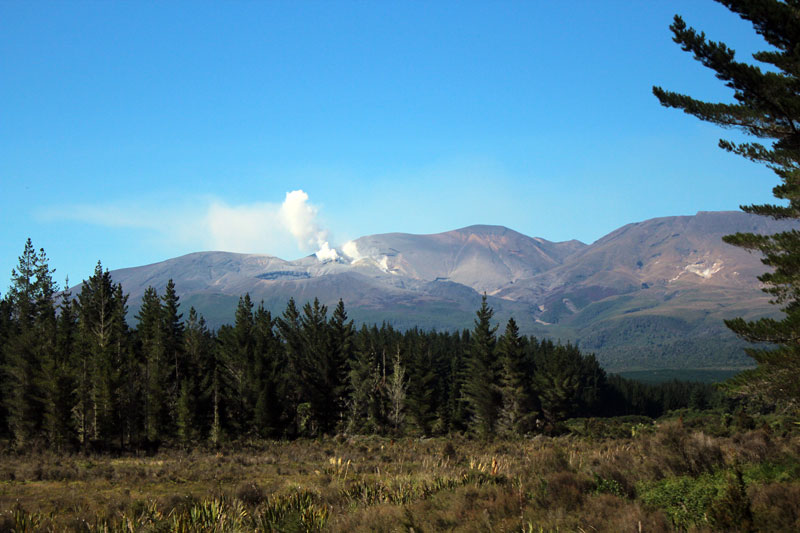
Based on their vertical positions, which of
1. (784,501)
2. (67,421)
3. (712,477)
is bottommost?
(67,421)

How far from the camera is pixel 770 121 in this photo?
45.2ft

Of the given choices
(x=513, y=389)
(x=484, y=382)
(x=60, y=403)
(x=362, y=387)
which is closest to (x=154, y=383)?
(x=60, y=403)

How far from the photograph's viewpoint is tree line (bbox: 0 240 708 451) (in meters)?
43.1

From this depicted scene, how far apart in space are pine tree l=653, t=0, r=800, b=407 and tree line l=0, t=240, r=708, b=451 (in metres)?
41.7

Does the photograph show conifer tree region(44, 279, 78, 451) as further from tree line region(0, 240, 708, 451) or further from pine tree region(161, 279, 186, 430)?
pine tree region(161, 279, 186, 430)

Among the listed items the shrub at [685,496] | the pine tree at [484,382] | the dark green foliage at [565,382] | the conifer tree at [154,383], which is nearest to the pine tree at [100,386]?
the conifer tree at [154,383]

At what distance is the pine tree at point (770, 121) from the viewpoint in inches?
507

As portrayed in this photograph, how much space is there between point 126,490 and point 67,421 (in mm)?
24575

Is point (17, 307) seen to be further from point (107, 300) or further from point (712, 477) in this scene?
point (712, 477)

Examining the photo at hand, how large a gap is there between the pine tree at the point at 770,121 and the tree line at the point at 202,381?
4168 cm

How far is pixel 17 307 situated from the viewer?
70.0 meters

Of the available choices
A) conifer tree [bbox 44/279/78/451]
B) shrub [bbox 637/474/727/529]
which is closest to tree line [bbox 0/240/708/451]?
conifer tree [bbox 44/279/78/451]

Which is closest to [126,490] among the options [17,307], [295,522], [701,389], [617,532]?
[295,522]

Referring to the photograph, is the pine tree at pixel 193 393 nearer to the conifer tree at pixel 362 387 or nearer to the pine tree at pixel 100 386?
the pine tree at pixel 100 386
